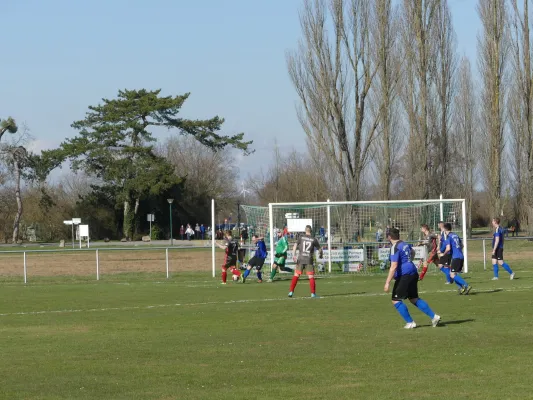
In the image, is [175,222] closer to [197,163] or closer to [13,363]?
[197,163]

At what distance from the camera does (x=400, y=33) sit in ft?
163

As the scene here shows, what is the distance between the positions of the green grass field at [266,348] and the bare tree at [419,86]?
29.2 meters

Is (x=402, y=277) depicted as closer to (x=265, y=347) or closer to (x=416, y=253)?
(x=265, y=347)

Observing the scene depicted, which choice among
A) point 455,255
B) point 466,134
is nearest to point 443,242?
point 455,255

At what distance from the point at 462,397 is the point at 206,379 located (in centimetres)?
315

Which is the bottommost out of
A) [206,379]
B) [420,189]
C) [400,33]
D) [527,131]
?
[206,379]

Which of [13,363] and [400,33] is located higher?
[400,33]

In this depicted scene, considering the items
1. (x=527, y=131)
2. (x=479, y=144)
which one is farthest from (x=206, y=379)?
(x=479, y=144)

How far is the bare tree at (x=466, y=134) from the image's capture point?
70.6 m

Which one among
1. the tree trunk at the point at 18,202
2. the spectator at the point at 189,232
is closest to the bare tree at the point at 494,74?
the spectator at the point at 189,232

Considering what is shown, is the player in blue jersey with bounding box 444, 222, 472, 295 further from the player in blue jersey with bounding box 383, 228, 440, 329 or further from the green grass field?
the player in blue jersey with bounding box 383, 228, 440, 329

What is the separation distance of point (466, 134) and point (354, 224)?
3993 cm

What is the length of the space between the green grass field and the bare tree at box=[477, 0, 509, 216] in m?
31.7

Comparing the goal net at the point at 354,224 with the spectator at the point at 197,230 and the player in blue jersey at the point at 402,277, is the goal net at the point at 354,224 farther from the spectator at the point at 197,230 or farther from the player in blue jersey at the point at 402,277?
the spectator at the point at 197,230
